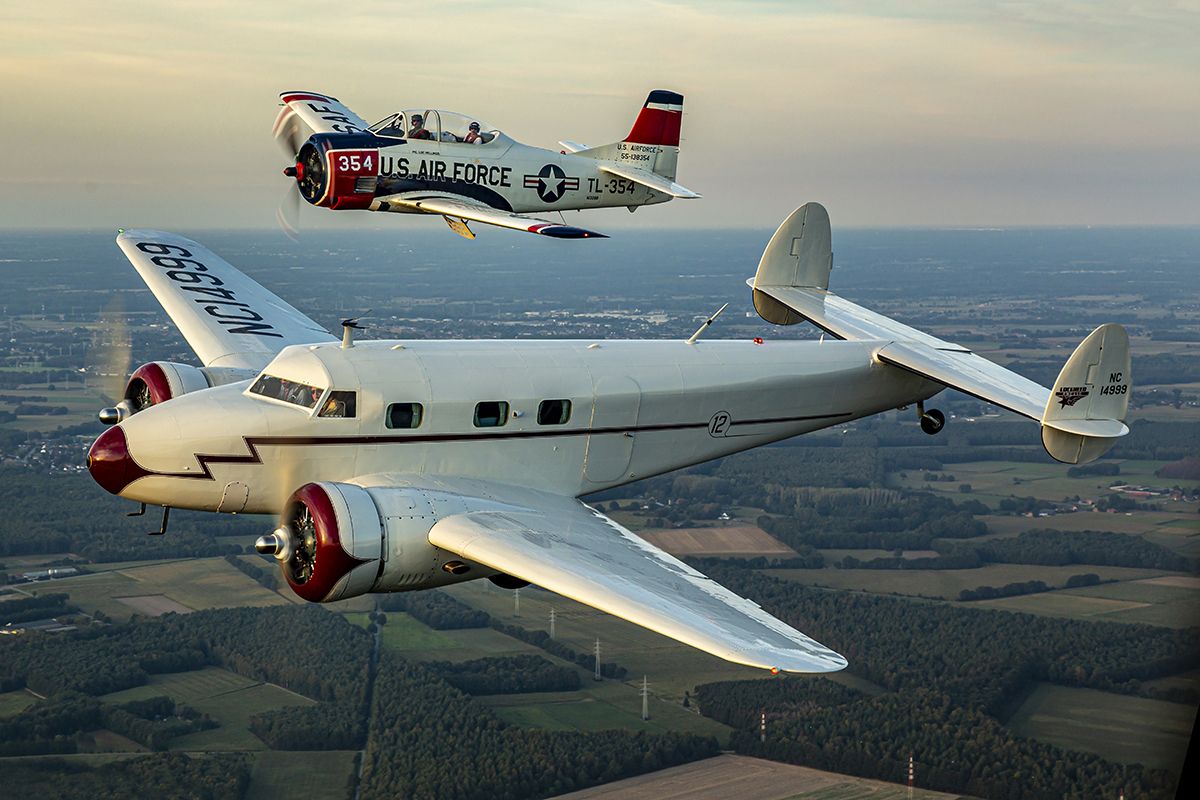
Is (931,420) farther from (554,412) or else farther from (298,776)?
(298,776)

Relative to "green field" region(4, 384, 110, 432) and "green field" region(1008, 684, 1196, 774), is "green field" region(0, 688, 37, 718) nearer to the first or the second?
"green field" region(4, 384, 110, 432)

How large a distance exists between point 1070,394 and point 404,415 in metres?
13.0

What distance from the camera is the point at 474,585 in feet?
281

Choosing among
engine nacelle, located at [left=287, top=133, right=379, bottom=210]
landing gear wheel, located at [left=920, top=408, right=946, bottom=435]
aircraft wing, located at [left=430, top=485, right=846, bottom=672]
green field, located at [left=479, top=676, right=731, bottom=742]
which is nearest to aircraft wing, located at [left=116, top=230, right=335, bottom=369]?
engine nacelle, located at [left=287, top=133, right=379, bottom=210]

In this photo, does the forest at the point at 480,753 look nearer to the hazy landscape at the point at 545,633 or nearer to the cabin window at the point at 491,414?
the hazy landscape at the point at 545,633

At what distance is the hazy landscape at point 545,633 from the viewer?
2549 inches

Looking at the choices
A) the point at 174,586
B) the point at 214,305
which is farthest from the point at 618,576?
the point at 174,586

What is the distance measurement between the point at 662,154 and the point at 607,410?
15.8 m

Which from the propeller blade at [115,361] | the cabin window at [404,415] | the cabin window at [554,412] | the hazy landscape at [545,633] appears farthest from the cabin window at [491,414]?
the hazy landscape at [545,633]

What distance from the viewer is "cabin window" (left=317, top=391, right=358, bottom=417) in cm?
2183

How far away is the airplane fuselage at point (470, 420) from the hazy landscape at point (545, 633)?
1617cm

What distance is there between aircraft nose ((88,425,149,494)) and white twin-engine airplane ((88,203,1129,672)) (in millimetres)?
32

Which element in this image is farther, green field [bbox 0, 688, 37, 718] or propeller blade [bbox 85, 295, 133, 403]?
green field [bbox 0, 688, 37, 718]

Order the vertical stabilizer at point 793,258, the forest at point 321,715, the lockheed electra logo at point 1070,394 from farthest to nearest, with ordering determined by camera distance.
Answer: the forest at point 321,715
the vertical stabilizer at point 793,258
the lockheed electra logo at point 1070,394
